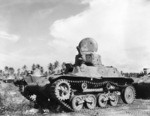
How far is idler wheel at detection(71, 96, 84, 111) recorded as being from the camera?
14.4m

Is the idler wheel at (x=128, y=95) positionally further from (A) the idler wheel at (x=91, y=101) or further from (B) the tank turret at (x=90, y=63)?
(A) the idler wheel at (x=91, y=101)

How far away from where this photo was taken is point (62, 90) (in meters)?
13.8

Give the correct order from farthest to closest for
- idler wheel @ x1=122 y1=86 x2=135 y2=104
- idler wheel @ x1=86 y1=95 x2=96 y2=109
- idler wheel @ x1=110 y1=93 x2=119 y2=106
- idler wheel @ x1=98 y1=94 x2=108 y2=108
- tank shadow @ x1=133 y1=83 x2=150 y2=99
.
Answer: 1. tank shadow @ x1=133 y1=83 x2=150 y2=99
2. idler wheel @ x1=122 y1=86 x2=135 y2=104
3. idler wheel @ x1=110 y1=93 x2=119 y2=106
4. idler wheel @ x1=98 y1=94 x2=108 y2=108
5. idler wheel @ x1=86 y1=95 x2=96 y2=109

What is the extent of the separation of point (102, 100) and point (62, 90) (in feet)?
11.6

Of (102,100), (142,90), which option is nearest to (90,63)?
(102,100)

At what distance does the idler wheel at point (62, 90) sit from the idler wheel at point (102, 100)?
8.97ft

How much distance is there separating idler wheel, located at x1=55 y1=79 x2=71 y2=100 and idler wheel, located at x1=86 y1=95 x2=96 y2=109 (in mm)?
1717

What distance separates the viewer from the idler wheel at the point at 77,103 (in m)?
14.4

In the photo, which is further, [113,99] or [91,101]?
[113,99]

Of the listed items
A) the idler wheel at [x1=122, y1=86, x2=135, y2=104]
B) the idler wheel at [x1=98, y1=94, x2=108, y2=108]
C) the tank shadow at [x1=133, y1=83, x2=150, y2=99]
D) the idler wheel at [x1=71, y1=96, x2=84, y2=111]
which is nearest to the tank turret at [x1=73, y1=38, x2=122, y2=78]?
the idler wheel at [x1=98, y1=94, x2=108, y2=108]

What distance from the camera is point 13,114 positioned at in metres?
13.0

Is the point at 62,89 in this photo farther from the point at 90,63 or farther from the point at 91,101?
the point at 90,63

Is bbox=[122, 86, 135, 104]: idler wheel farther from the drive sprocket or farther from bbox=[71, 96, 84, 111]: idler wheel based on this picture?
the drive sprocket

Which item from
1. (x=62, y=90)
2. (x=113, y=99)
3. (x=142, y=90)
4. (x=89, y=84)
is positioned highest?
(x=89, y=84)
